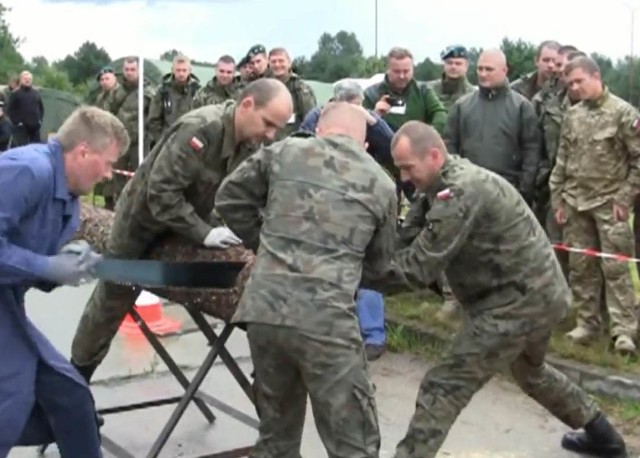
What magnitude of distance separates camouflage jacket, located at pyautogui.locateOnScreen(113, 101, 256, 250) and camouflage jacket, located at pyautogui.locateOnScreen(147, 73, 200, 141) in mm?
6761

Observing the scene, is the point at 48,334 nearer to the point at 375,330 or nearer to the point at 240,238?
the point at 375,330

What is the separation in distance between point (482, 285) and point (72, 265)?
6.42 feet

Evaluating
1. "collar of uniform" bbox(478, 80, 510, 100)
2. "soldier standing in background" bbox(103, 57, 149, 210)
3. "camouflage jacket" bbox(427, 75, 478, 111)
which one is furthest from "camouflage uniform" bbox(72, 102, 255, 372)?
"soldier standing in background" bbox(103, 57, 149, 210)

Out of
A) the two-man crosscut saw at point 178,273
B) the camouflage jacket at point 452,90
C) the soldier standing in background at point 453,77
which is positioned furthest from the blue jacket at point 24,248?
the camouflage jacket at point 452,90

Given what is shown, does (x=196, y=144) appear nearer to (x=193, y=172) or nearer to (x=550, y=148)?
(x=193, y=172)

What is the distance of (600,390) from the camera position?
20.8 feet

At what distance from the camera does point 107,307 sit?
5.29m

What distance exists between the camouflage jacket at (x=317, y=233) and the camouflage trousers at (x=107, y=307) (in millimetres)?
1245

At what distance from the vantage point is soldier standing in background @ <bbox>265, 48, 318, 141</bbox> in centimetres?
973

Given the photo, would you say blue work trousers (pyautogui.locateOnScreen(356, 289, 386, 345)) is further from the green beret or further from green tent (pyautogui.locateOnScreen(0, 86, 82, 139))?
green tent (pyautogui.locateOnScreen(0, 86, 82, 139))

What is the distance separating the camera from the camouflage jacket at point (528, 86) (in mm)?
8680

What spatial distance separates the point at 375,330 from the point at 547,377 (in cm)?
232

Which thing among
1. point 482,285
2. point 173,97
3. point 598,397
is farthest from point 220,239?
point 173,97

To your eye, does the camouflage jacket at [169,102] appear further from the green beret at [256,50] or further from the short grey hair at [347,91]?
the short grey hair at [347,91]
